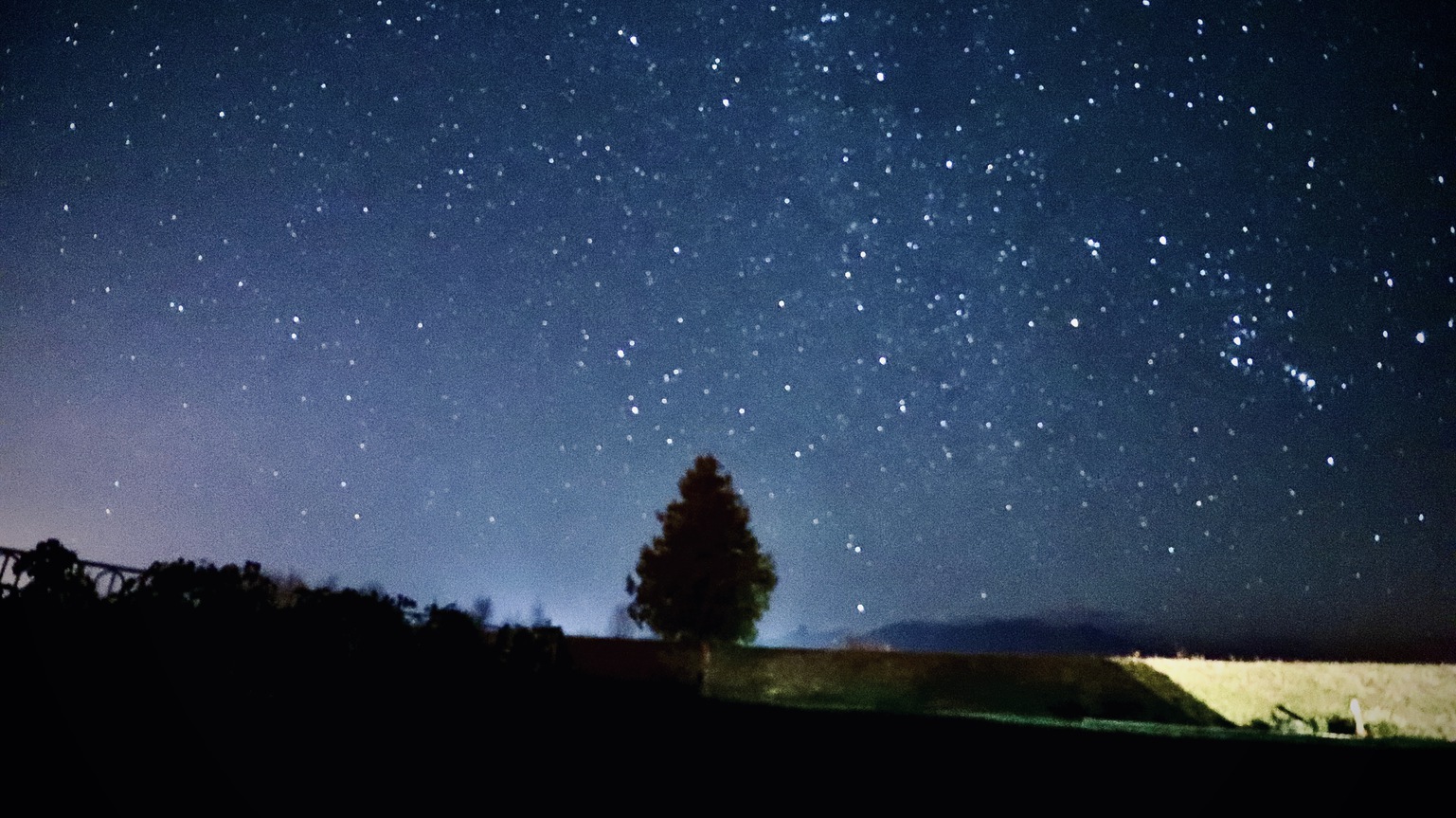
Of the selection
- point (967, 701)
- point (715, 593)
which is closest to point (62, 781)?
point (967, 701)

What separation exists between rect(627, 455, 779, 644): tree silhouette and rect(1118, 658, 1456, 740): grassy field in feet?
37.1

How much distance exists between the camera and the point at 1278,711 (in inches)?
593

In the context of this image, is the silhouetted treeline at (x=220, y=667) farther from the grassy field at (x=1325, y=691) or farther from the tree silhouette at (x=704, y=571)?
the tree silhouette at (x=704, y=571)

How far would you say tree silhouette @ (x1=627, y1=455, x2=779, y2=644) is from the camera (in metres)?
24.3

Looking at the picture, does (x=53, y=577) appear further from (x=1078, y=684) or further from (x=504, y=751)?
(x=1078, y=684)

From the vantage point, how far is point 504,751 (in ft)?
17.0

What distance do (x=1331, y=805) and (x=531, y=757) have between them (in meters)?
5.31

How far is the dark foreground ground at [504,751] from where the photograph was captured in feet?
11.8

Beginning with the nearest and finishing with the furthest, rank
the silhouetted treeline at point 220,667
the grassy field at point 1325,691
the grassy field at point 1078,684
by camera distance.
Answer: the silhouetted treeline at point 220,667 → the grassy field at point 1325,691 → the grassy field at point 1078,684

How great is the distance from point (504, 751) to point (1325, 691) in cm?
1676

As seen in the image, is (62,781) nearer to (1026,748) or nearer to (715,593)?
(1026,748)

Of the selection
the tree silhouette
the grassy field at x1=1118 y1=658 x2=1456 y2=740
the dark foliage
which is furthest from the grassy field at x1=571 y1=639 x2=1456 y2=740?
the dark foliage

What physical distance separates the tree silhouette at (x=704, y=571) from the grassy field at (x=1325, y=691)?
1132cm

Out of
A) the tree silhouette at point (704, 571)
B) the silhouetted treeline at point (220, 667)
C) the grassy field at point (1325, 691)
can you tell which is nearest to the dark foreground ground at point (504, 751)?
the silhouetted treeline at point (220, 667)
